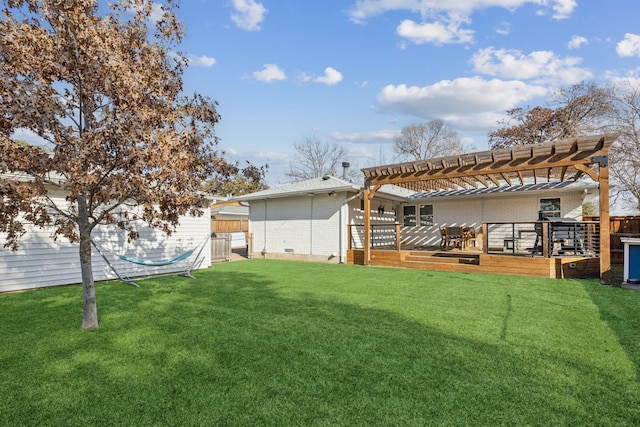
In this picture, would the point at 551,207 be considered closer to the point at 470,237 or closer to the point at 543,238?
the point at 470,237

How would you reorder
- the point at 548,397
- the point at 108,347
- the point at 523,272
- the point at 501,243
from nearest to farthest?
the point at 548,397
the point at 108,347
the point at 523,272
the point at 501,243

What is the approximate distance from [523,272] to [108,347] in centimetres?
960

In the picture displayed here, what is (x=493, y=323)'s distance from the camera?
482 centimetres

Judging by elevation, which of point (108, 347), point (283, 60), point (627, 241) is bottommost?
point (108, 347)

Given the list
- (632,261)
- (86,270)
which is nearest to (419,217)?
(632,261)

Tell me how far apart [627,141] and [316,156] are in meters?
23.5

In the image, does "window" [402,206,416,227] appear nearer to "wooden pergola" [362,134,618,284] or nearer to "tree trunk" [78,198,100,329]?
"wooden pergola" [362,134,618,284]

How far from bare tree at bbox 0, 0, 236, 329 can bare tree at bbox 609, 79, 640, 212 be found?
76.7ft

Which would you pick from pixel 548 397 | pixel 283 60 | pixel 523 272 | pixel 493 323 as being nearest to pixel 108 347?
pixel 548 397

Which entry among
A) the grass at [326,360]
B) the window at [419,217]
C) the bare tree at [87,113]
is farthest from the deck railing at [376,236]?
the bare tree at [87,113]

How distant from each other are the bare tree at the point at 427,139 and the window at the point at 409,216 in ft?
52.3

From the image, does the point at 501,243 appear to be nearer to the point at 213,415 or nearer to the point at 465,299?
the point at 465,299

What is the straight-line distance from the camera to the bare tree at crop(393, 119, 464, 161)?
30.8 metres

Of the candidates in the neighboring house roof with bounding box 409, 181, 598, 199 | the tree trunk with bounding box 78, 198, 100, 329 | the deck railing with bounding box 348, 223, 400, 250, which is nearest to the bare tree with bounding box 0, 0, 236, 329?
the tree trunk with bounding box 78, 198, 100, 329
